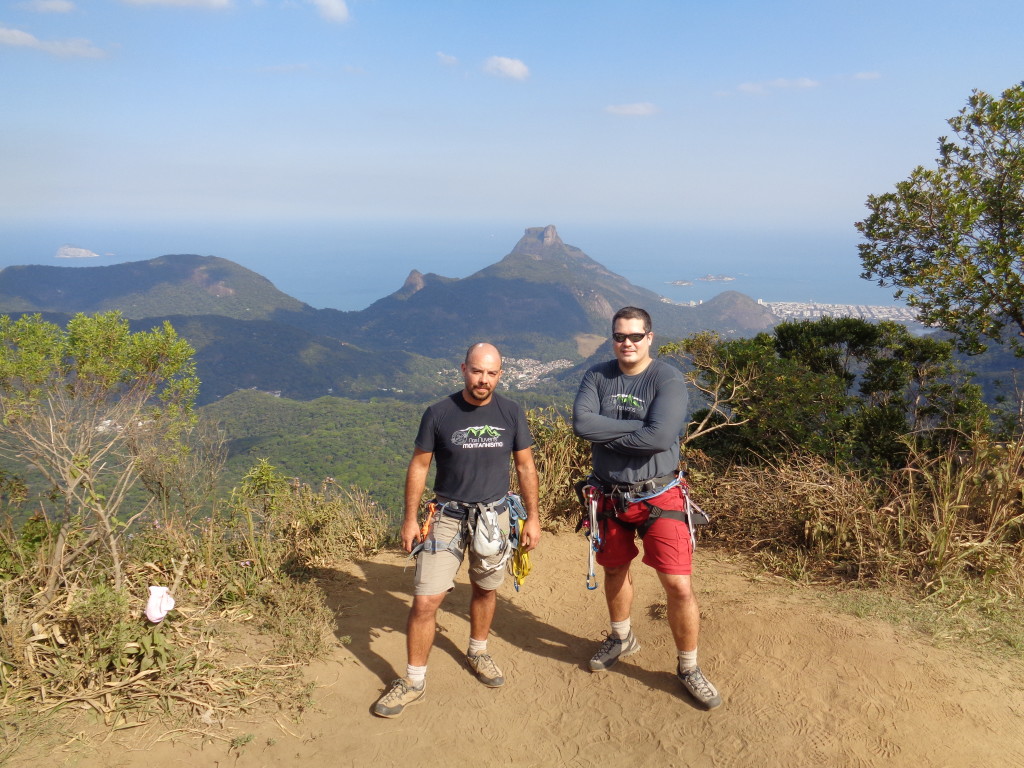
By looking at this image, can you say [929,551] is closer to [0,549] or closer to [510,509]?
[510,509]

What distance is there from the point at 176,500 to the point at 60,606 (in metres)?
4.99

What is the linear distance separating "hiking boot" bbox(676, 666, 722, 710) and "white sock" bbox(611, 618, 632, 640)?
43 centimetres

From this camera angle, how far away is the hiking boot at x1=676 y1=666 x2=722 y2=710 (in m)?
3.16

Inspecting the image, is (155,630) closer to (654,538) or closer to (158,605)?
(158,605)

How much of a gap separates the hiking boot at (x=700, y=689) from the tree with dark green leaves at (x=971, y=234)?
547 cm

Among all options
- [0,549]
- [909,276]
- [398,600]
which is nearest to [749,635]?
[398,600]

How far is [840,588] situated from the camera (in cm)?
435

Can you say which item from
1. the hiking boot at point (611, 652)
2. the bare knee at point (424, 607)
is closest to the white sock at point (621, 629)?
the hiking boot at point (611, 652)

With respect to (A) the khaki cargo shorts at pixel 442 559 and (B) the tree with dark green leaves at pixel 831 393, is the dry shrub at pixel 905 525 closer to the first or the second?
(B) the tree with dark green leaves at pixel 831 393

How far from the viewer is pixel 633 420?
10.6 feet

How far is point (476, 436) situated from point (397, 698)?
1471mm

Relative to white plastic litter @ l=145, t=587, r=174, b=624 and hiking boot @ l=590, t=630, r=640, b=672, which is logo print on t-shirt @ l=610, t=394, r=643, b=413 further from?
white plastic litter @ l=145, t=587, r=174, b=624

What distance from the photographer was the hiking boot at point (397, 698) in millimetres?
3277

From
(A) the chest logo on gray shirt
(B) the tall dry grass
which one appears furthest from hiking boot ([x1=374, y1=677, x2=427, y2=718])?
(A) the chest logo on gray shirt
